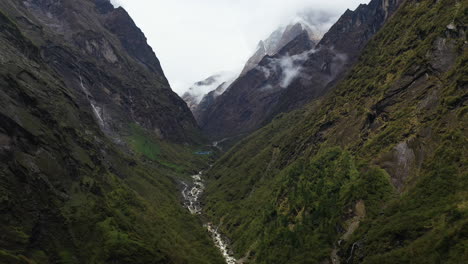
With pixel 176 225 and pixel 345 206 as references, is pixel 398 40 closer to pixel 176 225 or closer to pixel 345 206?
pixel 345 206

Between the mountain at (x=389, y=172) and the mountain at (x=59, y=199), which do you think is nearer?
the mountain at (x=389, y=172)

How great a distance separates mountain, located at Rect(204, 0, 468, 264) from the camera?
260 feet

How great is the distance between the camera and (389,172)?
327 ft

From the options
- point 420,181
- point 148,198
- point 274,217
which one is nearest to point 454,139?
point 420,181

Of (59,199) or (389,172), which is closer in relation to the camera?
(389,172)

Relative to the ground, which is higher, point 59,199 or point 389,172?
point 59,199

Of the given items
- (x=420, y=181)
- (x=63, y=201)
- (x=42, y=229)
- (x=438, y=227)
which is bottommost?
(x=438, y=227)

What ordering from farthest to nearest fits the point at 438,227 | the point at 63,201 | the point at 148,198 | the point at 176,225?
the point at 148,198 < the point at 176,225 < the point at 63,201 < the point at 438,227

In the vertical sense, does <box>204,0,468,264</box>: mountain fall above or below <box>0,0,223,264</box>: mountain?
below

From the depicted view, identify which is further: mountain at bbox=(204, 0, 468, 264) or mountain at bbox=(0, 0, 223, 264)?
mountain at bbox=(0, 0, 223, 264)

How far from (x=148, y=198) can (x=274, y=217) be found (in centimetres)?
6367

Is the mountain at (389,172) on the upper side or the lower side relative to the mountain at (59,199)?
lower

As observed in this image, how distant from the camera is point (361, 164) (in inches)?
4397

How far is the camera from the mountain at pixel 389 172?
79188 mm
